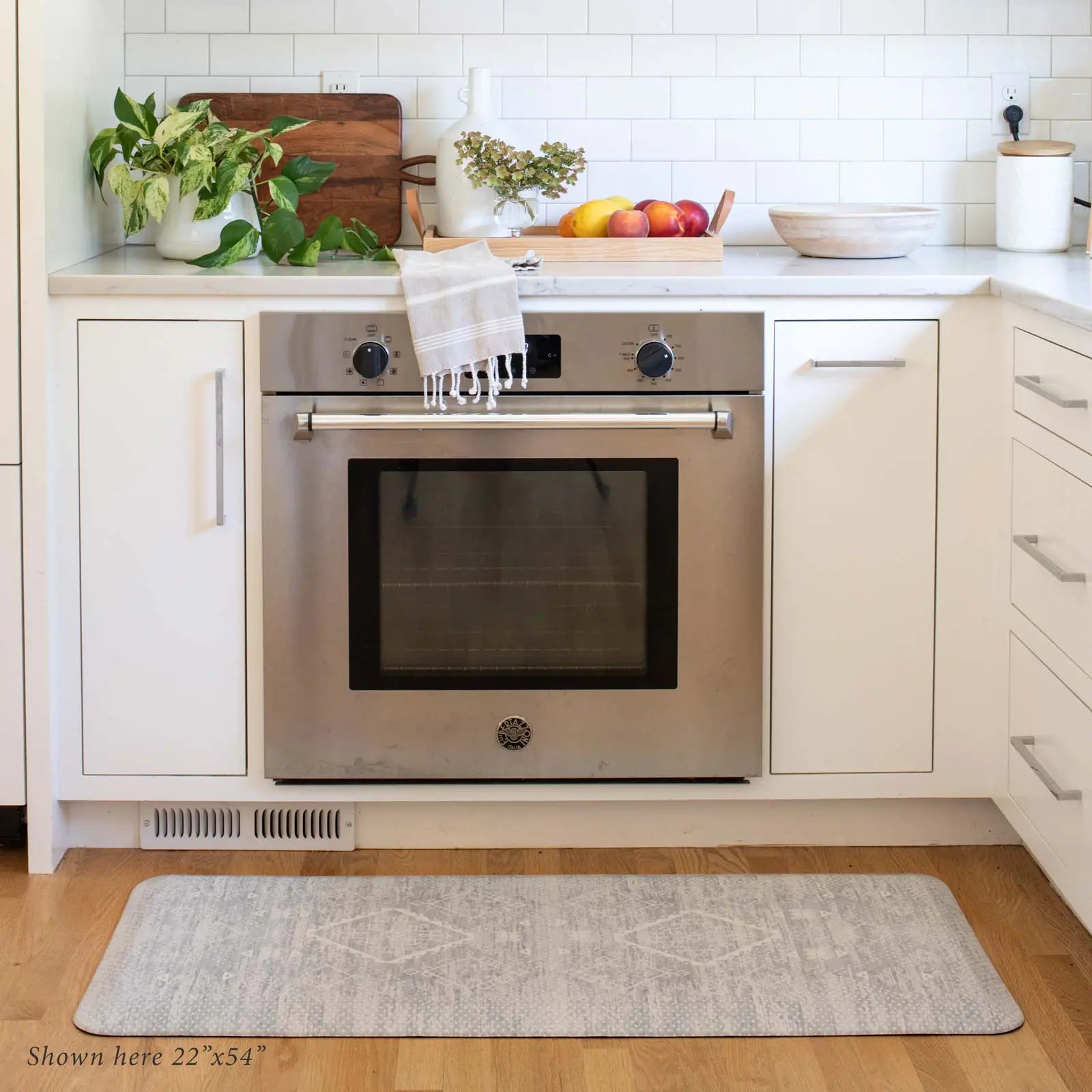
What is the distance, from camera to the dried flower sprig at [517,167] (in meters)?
2.64

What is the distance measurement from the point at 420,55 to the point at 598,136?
1.28 feet

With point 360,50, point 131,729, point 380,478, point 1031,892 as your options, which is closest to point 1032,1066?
point 1031,892

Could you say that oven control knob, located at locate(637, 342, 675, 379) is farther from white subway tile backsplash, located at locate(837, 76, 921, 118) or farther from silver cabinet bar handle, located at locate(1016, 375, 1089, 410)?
white subway tile backsplash, located at locate(837, 76, 921, 118)

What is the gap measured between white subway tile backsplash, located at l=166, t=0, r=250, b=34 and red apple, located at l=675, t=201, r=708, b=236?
0.98 m

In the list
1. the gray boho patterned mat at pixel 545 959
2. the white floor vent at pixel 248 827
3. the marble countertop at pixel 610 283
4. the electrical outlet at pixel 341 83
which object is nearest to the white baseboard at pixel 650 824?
the white floor vent at pixel 248 827

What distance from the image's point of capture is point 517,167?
8.69ft

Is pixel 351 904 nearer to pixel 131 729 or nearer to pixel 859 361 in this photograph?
pixel 131 729

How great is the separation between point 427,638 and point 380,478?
0.28 metres

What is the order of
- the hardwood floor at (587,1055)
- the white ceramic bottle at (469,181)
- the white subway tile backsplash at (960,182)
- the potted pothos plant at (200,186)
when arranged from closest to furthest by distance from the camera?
the hardwood floor at (587,1055)
the potted pothos plant at (200,186)
the white ceramic bottle at (469,181)
the white subway tile backsplash at (960,182)

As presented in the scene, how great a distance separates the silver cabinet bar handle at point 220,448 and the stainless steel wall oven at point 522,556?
2.7 inches

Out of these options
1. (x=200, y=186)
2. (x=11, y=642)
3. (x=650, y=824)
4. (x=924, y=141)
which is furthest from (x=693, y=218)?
(x=11, y=642)

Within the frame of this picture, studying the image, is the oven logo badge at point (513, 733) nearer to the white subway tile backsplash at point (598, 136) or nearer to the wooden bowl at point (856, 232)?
the wooden bowl at point (856, 232)

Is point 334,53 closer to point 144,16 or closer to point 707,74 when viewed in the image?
point 144,16

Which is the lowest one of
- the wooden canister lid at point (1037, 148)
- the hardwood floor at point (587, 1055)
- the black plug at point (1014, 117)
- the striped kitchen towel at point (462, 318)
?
the hardwood floor at point (587, 1055)
